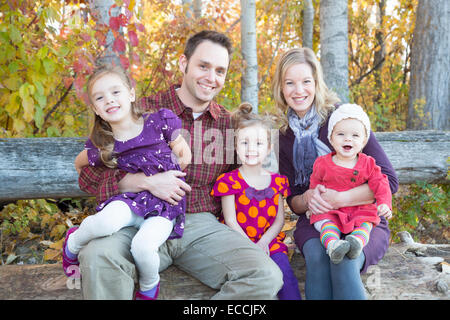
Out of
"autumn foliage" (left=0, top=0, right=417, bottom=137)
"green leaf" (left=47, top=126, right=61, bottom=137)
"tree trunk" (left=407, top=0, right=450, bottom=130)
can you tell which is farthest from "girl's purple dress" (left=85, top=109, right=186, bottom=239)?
"tree trunk" (left=407, top=0, right=450, bottom=130)

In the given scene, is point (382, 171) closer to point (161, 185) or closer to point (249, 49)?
point (161, 185)

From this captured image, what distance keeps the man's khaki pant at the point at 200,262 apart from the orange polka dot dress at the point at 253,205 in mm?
173

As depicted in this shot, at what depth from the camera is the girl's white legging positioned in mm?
2309

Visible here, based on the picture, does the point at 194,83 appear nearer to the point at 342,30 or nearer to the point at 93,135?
the point at 93,135

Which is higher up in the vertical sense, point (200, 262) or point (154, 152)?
point (154, 152)

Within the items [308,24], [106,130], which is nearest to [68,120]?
[106,130]

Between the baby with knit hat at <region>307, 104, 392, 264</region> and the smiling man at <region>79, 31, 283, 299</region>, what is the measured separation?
491 millimetres

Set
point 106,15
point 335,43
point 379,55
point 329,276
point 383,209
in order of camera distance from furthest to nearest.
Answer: point 379,55 → point 335,43 → point 106,15 → point 383,209 → point 329,276

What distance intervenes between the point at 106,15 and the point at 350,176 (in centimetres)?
296

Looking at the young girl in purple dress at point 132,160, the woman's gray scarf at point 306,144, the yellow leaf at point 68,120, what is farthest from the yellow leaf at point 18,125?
the woman's gray scarf at point 306,144

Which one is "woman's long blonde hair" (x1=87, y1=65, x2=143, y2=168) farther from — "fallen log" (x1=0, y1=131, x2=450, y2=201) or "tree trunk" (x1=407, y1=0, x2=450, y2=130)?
"tree trunk" (x1=407, y1=0, x2=450, y2=130)

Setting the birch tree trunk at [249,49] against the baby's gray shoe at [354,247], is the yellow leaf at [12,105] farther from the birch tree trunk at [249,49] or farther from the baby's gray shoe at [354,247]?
the baby's gray shoe at [354,247]

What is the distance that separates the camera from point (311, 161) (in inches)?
117

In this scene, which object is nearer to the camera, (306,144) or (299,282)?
(299,282)
